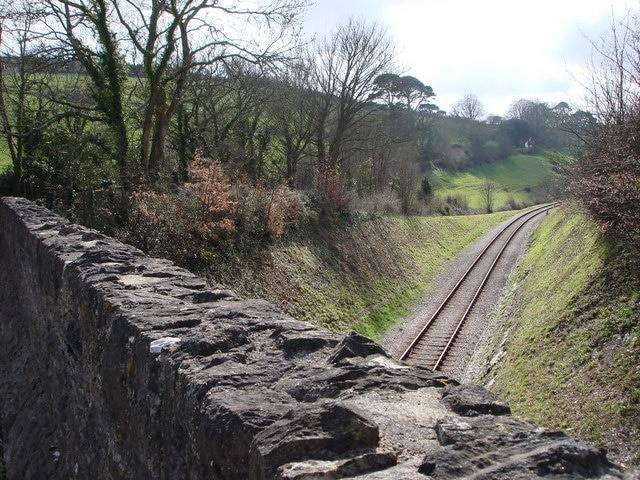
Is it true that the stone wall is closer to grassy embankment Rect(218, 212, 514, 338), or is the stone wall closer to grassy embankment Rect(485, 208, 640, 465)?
grassy embankment Rect(485, 208, 640, 465)

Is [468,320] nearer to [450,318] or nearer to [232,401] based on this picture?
[450,318]

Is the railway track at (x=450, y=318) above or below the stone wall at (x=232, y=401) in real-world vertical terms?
below

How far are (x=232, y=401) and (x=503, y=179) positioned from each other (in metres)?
85.5

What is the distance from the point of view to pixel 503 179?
271 feet

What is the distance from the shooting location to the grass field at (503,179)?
6812 centimetres

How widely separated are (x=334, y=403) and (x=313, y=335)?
105 cm

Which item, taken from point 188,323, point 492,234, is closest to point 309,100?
point 492,234

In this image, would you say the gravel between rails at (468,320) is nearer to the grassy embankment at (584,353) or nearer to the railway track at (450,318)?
the railway track at (450,318)

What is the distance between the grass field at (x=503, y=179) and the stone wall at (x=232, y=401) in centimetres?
5965

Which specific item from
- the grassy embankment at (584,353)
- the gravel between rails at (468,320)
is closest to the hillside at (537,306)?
the grassy embankment at (584,353)

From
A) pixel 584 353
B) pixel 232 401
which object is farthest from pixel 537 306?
pixel 232 401

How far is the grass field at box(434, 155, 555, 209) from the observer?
6812 centimetres

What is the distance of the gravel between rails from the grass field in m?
36.1

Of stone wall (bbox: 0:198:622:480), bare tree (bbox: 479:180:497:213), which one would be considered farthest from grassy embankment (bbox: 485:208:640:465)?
bare tree (bbox: 479:180:497:213)
